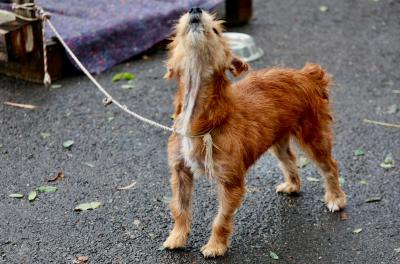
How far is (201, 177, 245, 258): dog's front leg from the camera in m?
4.51

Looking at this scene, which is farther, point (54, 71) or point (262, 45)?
point (262, 45)

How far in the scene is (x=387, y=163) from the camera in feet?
19.7

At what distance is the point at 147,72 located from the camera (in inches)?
308

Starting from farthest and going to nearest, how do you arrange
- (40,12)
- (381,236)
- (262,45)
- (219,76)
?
(262,45) < (40,12) < (381,236) < (219,76)

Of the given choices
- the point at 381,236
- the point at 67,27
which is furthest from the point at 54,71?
the point at 381,236

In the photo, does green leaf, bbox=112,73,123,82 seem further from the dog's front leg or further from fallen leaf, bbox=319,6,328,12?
fallen leaf, bbox=319,6,328,12

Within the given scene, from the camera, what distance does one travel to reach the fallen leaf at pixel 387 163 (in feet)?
19.5

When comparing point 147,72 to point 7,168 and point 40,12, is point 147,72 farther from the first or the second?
point 7,168

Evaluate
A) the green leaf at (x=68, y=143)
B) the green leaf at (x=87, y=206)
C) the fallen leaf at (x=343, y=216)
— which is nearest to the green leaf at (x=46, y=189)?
the green leaf at (x=87, y=206)

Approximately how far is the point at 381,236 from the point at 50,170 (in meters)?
2.72

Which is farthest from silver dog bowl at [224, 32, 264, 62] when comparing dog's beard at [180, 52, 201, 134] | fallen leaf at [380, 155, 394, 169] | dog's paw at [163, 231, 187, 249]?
dog's beard at [180, 52, 201, 134]

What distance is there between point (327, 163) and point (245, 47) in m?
3.16

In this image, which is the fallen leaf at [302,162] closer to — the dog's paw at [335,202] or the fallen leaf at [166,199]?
the dog's paw at [335,202]

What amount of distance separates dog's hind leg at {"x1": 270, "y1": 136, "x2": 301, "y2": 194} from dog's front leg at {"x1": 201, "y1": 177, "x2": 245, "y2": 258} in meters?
0.97
